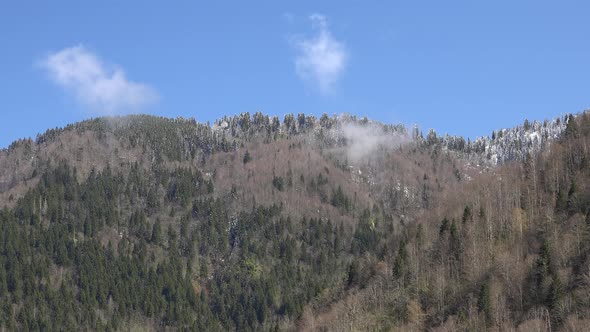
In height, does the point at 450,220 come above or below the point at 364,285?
above

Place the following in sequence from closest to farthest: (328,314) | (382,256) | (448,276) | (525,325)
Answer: (525,325) < (448,276) < (328,314) < (382,256)

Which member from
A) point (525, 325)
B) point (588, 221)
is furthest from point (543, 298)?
point (588, 221)

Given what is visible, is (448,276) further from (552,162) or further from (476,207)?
(552,162)

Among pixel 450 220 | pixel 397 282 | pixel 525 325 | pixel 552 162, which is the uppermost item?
pixel 552 162

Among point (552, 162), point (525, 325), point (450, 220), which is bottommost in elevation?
point (525, 325)

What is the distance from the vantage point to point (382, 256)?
184750 mm

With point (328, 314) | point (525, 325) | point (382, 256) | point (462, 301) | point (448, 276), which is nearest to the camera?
point (525, 325)

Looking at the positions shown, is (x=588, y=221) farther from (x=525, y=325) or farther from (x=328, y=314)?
(x=328, y=314)

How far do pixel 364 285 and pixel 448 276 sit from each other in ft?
81.0

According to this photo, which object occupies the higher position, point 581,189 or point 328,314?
point 581,189

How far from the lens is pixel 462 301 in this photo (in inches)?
5428

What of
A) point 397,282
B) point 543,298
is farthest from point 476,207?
point 543,298

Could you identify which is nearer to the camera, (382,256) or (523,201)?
(523,201)

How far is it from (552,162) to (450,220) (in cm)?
2570
